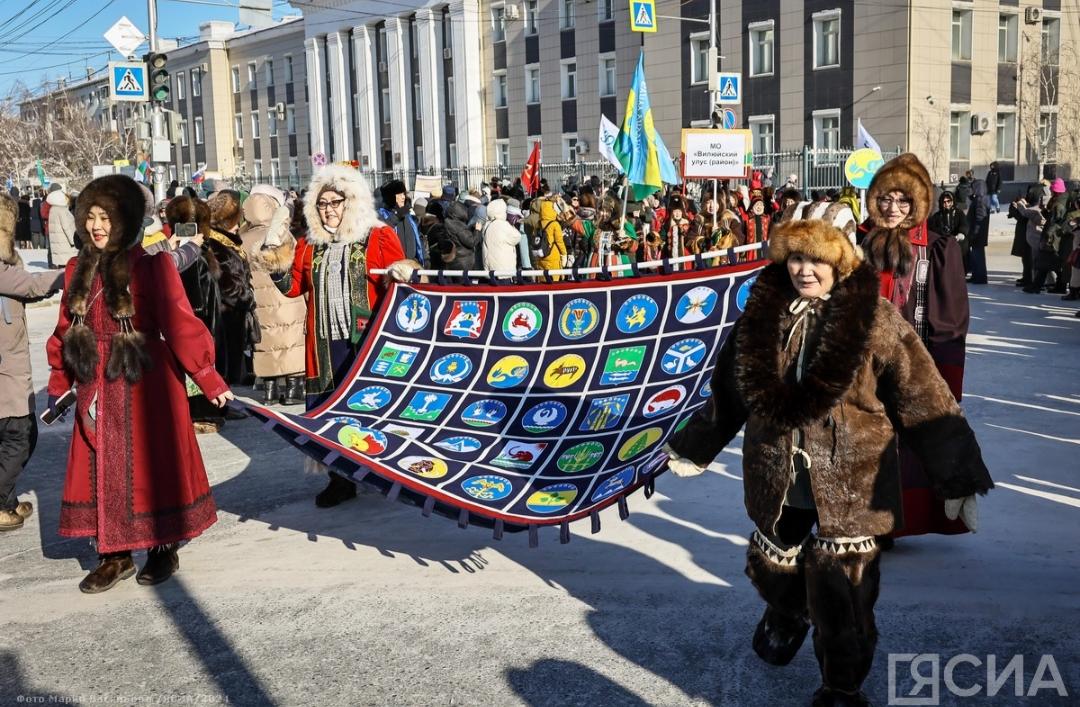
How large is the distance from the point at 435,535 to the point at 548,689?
1985 millimetres

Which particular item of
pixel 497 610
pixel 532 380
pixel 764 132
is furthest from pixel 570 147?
Result: pixel 497 610

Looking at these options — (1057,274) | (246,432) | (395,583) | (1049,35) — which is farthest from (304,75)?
(395,583)

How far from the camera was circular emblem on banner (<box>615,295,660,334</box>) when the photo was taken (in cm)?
578

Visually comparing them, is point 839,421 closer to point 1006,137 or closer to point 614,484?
point 614,484

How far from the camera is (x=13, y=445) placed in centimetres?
621

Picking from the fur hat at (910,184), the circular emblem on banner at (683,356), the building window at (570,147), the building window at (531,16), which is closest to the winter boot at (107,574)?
the circular emblem on banner at (683,356)

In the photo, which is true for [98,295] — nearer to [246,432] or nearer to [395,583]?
[395,583]

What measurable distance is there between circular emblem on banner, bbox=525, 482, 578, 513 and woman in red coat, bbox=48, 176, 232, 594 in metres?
1.48

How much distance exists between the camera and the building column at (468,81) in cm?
4509

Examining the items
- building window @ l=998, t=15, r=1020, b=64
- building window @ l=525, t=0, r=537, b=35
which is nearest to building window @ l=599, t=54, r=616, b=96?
building window @ l=525, t=0, r=537, b=35

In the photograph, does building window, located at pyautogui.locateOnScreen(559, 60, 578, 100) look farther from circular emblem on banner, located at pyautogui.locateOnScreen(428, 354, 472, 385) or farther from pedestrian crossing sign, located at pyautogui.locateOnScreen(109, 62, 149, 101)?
circular emblem on banner, located at pyautogui.locateOnScreen(428, 354, 472, 385)

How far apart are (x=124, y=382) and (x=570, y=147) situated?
3739 cm

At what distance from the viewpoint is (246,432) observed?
8.94 metres

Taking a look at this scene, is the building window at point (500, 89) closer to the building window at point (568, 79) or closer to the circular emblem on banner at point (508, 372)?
the building window at point (568, 79)
